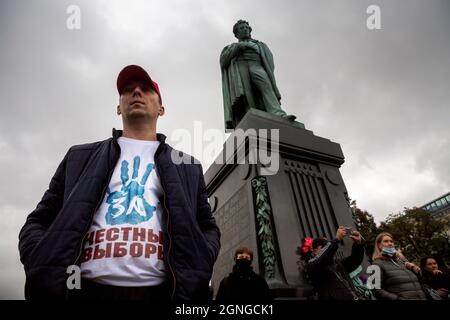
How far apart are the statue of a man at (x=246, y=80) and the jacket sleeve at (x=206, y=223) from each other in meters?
5.07

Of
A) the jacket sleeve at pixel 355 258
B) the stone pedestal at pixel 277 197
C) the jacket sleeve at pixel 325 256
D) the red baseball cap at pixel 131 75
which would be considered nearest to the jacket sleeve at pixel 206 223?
the red baseball cap at pixel 131 75

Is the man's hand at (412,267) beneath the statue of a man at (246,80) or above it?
beneath

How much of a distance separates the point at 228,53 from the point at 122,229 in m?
6.97

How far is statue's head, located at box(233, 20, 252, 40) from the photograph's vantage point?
7994 mm

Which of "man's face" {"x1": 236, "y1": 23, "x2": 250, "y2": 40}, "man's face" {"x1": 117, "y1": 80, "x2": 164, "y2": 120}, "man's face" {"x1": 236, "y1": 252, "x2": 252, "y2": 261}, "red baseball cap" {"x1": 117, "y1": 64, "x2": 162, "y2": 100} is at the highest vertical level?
"man's face" {"x1": 236, "y1": 23, "x2": 250, "y2": 40}

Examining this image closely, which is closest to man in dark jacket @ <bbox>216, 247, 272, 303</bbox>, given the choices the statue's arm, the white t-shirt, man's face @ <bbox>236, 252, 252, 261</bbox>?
man's face @ <bbox>236, 252, 252, 261</bbox>

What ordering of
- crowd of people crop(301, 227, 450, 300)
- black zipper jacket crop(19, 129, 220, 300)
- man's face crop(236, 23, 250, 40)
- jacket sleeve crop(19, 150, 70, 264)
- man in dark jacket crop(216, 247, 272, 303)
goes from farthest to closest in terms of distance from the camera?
man's face crop(236, 23, 250, 40) < crowd of people crop(301, 227, 450, 300) < man in dark jacket crop(216, 247, 272, 303) < jacket sleeve crop(19, 150, 70, 264) < black zipper jacket crop(19, 129, 220, 300)

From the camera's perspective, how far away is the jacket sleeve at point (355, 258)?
11.7ft

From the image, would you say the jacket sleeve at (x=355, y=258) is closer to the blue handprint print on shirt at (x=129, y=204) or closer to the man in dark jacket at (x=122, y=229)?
the man in dark jacket at (x=122, y=229)

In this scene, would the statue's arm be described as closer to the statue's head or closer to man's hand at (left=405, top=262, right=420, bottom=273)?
the statue's head
